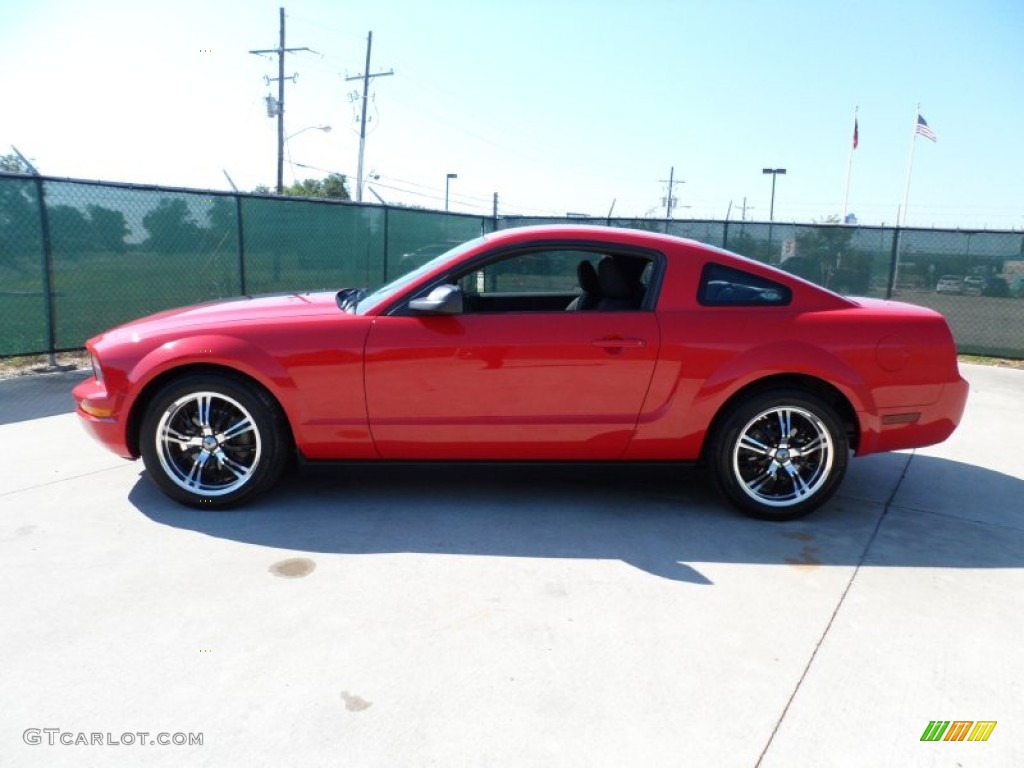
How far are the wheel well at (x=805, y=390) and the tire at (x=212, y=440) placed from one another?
2.36 m

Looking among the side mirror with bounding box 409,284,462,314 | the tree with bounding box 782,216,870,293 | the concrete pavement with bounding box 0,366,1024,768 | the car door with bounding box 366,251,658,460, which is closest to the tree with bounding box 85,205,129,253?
the concrete pavement with bounding box 0,366,1024,768

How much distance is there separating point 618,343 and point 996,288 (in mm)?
9361

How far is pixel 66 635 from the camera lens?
2.70 metres

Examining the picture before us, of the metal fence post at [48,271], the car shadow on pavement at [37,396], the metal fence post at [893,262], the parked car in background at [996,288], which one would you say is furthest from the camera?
the metal fence post at [893,262]

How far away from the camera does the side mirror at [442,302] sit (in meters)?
3.67

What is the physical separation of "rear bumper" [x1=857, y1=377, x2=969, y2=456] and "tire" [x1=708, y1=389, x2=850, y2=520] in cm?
14

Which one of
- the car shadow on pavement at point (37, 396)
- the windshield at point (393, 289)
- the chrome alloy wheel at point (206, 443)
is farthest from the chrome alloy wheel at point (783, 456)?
the car shadow on pavement at point (37, 396)

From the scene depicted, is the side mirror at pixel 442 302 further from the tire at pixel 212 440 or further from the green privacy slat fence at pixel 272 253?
the green privacy slat fence at pixel 272 253

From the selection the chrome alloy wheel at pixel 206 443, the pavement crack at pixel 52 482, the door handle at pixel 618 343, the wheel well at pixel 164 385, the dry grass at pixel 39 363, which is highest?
the door handle at pixel 618 343

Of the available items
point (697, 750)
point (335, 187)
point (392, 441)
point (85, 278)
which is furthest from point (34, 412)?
point (335, 187)

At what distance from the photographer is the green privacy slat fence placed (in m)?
7.35

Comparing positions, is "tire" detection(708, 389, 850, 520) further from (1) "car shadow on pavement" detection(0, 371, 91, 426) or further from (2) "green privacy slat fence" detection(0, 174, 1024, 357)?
(2) "green privacy slat fence" detection(0, 174, 1024, 357)

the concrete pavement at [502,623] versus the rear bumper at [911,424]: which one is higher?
the rear bumper at [911,424]

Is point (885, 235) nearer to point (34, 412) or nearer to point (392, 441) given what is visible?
point (392, 441)
